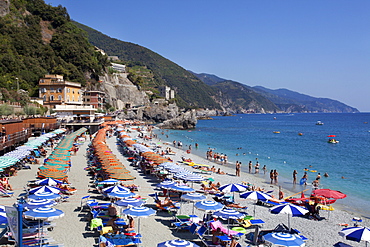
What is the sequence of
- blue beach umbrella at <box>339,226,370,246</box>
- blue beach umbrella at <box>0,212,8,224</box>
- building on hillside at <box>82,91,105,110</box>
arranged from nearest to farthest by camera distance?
blue beach umbrella at <box>0,212,8,224</box>, blue beach umbrella at <box>339,226,370,246</box>, building on hillside at <box>82,91,105,110</box>

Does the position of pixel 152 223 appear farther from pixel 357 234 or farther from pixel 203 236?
pixel 357 234

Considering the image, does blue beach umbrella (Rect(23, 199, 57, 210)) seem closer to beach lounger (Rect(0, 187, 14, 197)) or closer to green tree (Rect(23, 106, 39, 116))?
beach lounger (Rect(0, 187, 14, 197))

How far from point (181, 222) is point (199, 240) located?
1136 millimetres

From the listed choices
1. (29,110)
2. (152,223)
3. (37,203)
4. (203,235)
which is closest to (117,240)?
(152,223)

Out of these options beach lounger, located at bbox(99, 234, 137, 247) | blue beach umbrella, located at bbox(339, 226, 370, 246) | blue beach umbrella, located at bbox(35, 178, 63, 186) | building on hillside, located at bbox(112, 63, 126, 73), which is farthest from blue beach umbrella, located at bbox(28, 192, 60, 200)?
building on hillside, located at bbox(112, 63, 126, 73)

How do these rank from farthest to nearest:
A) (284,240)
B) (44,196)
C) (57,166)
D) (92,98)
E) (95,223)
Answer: (92,98) → (57,166) → (44,196) → (95,223) → (284,240)

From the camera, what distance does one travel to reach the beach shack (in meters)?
22.3

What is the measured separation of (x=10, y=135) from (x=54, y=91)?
36.5 metres

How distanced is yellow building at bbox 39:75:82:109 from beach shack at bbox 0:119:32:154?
30.9 metres

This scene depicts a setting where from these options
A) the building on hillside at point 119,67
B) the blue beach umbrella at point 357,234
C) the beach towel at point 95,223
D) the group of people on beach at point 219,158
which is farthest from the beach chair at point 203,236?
the building on hillside at point 119,67

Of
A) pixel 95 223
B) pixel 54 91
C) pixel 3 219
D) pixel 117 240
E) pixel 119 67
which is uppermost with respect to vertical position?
pixel 119 67

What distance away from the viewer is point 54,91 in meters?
58.2

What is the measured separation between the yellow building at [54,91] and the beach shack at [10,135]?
30895mm

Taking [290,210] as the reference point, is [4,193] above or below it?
below
